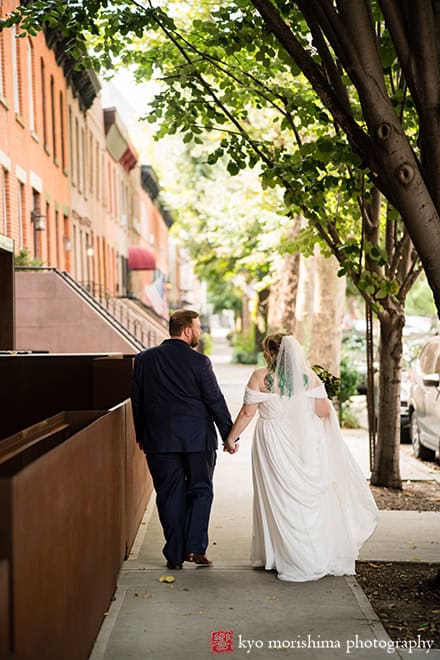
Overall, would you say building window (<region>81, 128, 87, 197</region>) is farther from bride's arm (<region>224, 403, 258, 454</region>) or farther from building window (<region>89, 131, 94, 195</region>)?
bride's arm (<region>224, 403, 258, 454</region>)

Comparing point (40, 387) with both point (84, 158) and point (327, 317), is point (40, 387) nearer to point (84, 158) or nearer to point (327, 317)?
point (327, 317)

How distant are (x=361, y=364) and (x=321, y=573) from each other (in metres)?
19.9

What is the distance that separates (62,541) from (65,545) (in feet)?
0.30

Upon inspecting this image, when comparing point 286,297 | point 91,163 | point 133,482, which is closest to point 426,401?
point 133,482

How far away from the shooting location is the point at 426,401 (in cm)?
1534

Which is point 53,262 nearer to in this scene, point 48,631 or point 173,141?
point 173,141

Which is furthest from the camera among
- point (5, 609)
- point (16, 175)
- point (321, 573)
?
point (16, 175)

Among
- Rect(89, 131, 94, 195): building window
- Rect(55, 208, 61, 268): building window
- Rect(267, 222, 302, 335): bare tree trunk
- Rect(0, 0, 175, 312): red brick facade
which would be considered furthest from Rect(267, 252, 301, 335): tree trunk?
Rect(89, 131, 94, 195): building window

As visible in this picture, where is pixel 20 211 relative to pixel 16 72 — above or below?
below

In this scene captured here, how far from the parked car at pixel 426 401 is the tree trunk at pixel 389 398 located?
138cm

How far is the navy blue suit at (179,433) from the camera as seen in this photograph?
8320mm

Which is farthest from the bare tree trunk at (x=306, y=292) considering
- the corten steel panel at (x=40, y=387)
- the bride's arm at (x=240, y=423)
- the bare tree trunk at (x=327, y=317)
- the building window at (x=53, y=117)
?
the bride's arm at (x=240, y=423)

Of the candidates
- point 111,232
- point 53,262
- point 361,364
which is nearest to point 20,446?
point 361,364

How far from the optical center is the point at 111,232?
45.0 m
